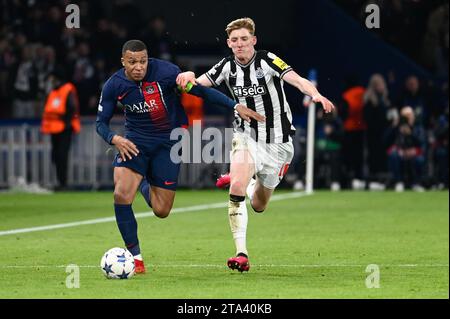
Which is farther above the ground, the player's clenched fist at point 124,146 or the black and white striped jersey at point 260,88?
the black and white striped jersey at point 260,88

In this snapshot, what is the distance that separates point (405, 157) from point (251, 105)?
1345 centimetres

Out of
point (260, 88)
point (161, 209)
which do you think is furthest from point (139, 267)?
point (260, 88)

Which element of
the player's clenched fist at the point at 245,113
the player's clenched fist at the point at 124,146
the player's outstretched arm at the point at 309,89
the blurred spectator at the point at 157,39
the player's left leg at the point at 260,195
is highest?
the blurred spectator at the point at 157,39

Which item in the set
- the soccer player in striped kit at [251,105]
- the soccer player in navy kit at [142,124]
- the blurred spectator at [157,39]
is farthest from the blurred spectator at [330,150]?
the soccer player in navy kit at [142,124]

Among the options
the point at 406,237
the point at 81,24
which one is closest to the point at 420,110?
the point at 81,24

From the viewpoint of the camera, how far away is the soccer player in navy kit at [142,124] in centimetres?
1212

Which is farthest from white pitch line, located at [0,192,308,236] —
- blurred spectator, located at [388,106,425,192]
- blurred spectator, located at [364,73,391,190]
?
blurred spectator, located at [364,73,391,190]

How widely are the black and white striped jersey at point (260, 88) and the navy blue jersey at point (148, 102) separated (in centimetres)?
A: 50

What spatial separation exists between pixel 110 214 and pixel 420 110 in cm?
A: 835

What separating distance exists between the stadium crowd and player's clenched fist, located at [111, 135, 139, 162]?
43.5 feet

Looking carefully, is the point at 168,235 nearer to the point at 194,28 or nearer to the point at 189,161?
the point at 189,161

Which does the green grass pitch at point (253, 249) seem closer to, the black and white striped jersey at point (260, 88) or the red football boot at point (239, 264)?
the red football boot at point (239, 264)

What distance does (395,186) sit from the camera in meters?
26.1

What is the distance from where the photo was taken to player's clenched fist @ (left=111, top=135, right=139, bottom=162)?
1212 centimetres
